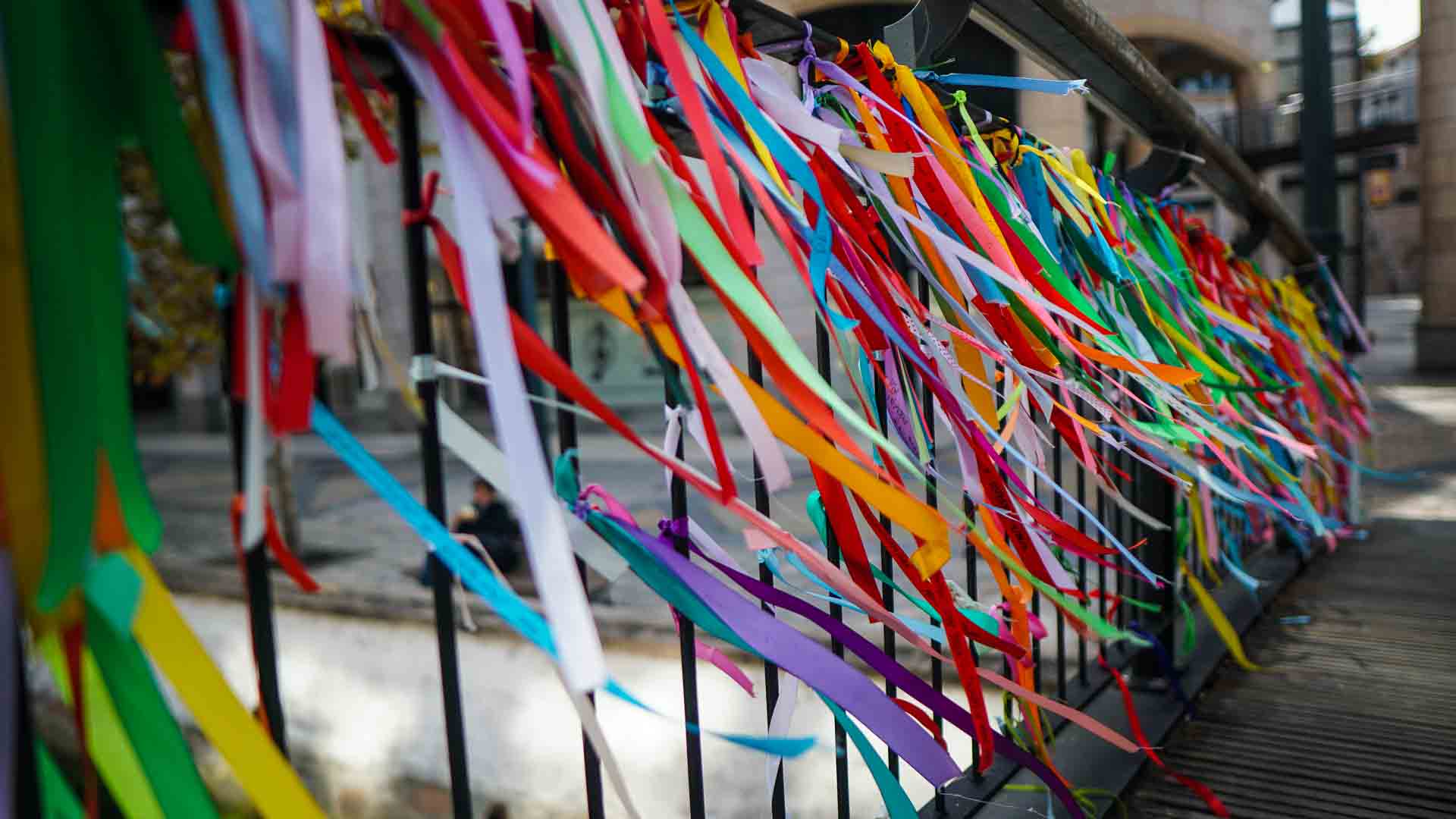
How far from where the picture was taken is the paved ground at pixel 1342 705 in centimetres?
164

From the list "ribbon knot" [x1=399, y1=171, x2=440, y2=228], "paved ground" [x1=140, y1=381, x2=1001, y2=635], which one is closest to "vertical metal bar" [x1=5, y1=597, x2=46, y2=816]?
"ribbon knot" [x1=399, y1=171, x2=440, y2=228]

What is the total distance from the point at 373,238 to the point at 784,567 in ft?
36.0

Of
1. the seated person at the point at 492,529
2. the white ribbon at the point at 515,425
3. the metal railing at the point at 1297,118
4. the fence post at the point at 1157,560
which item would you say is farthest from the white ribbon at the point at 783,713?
the metal railing at the point at 1297,118

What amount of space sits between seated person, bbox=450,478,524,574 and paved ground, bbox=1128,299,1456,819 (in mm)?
4178

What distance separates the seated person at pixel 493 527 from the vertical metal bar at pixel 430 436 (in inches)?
199

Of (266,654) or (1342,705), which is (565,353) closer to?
(266,654)

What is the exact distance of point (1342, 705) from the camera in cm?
201

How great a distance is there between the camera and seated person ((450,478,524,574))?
597cm

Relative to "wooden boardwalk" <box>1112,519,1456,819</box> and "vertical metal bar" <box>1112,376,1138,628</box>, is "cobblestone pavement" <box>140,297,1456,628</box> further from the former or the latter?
"wooden boardwalk" <box>1112,519,1456,819</box>

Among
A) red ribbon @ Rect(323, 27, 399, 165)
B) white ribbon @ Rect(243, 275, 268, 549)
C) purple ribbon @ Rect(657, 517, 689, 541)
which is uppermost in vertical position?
red ribbon @ Rect(323, 27, 399, 165)

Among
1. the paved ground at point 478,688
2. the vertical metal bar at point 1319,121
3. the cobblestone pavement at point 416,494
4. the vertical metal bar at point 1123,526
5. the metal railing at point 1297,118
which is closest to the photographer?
the vertical metal bar at point 1123,526

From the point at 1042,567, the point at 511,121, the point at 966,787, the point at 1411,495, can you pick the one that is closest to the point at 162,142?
the point at 511,121

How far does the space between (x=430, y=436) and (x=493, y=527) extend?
5544mm

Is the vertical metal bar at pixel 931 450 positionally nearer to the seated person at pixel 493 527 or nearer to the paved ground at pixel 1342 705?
the paved ground at pixel 1342 705
